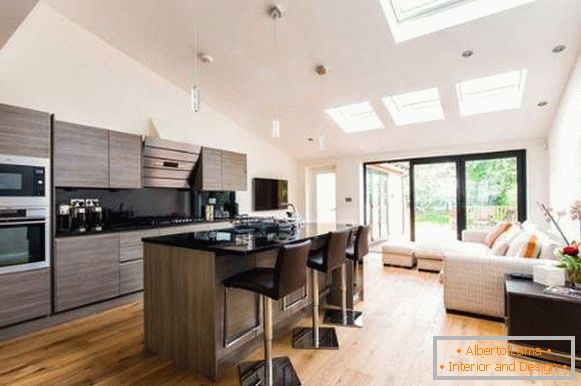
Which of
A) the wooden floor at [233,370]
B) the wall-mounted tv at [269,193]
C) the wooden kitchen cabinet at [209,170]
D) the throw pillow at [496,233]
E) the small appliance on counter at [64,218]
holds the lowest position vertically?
the wooden floor at [233,370]

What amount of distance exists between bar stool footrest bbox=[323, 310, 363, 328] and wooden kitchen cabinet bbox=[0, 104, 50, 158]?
10.8ft

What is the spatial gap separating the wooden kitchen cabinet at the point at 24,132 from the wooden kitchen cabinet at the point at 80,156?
0.42ft

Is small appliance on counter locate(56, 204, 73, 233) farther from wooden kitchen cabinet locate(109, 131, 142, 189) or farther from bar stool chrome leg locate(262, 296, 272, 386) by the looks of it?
bar stool chrome leg locate(262, 296, 272, 386)

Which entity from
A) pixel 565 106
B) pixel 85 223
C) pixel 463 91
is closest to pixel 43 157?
pixel 85 223

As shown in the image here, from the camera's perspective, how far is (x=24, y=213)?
110 inches

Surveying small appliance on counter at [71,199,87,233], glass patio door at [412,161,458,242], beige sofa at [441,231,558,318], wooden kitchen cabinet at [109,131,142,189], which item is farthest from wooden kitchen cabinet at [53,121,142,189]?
glass patio door at [412,161,458,242]

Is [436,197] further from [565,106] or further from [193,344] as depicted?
[193,344]

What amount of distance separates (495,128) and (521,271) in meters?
3.02

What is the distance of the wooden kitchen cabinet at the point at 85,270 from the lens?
301cm

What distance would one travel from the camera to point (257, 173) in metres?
6.46

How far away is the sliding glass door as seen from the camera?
5391 mm

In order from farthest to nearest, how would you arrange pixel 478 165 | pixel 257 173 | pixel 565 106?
pixel 257 173, pixel 478 165, pixel 565 106

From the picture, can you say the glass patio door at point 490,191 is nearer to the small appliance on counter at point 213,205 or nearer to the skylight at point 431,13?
the skylight at point 431,13

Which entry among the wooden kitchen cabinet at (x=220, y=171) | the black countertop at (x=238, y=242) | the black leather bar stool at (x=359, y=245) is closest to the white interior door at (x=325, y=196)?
the wooden kitchen cabinet at (x=220, y=171)
